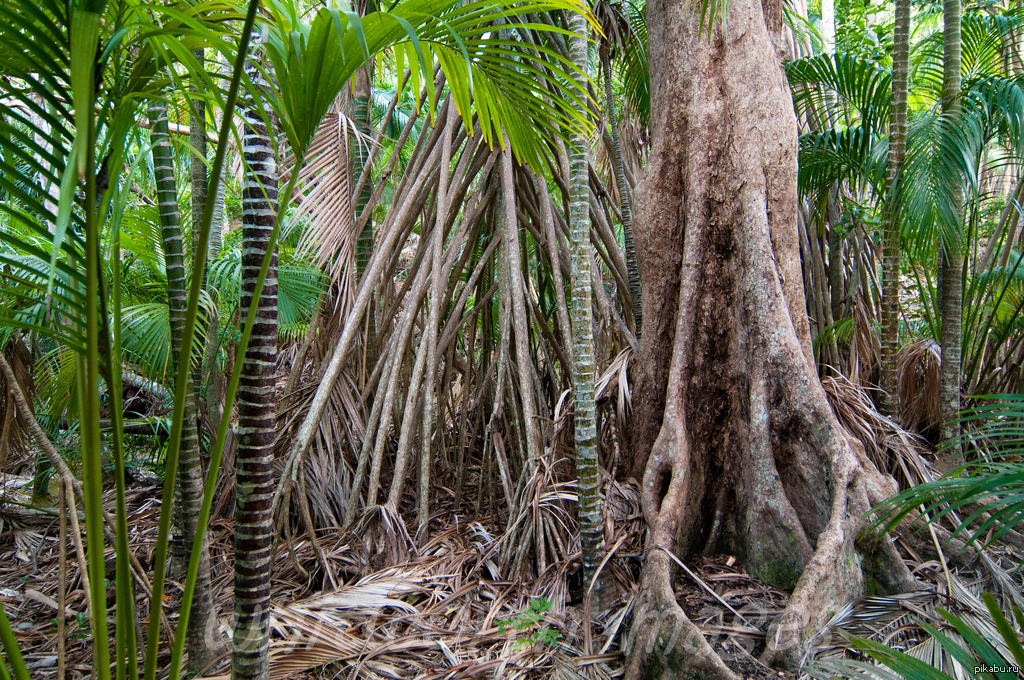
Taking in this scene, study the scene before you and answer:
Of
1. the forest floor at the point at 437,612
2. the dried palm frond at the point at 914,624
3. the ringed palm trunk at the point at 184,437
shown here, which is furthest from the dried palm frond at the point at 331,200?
the dried palm frond at the point at 914,624

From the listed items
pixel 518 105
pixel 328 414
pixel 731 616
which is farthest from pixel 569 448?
pixel 518 105

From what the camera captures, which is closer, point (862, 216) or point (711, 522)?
point (711, 522)

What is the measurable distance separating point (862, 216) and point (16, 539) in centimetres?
505

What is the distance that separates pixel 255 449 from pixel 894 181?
9.34 ft

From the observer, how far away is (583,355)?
2.08 meters

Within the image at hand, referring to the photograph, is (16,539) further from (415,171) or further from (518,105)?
(518,105)

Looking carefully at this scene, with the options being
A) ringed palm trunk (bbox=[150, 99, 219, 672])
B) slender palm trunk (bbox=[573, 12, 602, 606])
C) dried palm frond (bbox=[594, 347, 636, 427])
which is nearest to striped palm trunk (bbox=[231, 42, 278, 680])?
ringed palm trunk (bbox=[150, 99, 219, 672])

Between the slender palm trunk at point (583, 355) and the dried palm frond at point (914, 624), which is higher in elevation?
the slender palm trunk at point (583, 355)

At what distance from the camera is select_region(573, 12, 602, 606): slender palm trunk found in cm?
207

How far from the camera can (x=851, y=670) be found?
157 cm

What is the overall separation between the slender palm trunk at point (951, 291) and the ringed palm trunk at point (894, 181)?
0.20 metres

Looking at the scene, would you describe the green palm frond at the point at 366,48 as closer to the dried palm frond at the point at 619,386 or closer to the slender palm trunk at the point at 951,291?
the dried palm frond at the point at 619,386

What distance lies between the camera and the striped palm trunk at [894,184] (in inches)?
110

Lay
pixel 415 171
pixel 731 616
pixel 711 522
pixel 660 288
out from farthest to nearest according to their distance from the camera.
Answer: pixel 415 171 → pixel 660 288 → pixel 711 522 → pixel 731 616
